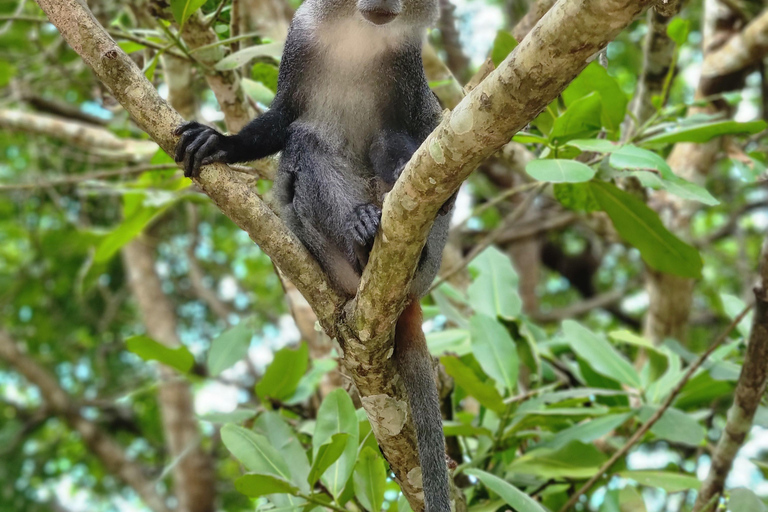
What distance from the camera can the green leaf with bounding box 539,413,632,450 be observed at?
8.36 ft

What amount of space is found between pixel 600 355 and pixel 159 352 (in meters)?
1.63

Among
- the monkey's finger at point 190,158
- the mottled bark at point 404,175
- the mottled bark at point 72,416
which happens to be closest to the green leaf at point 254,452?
the mottled bark at point 404,175

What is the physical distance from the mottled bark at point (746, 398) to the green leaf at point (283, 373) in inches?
52.6

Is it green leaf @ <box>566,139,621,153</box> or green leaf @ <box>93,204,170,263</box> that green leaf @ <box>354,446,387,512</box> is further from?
green leaf @ <box>93,204,170,263</box>

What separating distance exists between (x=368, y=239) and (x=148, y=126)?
71 centimetres

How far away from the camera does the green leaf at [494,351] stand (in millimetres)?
2676

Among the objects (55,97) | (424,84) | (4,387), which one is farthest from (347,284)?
(4,387)

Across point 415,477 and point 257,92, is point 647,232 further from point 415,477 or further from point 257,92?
point 257,92

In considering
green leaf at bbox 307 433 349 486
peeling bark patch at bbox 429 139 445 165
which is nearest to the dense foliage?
green leaf at bbox 307 433 349 486

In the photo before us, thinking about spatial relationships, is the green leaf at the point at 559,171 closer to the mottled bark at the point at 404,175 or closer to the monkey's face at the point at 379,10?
the mottled bark at the point at 404,175

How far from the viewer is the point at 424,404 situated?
2.14m

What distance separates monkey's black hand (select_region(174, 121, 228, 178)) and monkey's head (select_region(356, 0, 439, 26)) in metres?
0.72

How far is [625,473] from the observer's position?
2.61m

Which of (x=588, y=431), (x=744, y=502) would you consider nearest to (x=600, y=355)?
(x=588, y=431)
